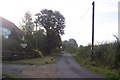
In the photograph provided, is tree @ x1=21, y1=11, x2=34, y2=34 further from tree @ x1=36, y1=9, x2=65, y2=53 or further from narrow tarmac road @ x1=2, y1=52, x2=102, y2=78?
narrow tarmac road @ x1=2, y1=52, x2=102, y2=78

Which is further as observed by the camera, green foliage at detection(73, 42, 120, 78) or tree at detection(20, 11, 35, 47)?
tree at detection(20, 11, 35, 47)

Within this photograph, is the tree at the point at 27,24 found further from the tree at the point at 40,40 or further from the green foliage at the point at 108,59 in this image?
the green foliage at the point at 108,59

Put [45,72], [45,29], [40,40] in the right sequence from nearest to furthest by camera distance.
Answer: [45,72] < [40,40] < [45,29]

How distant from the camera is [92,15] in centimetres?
4562

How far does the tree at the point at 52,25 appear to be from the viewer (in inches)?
4026

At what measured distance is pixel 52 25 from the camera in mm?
108188

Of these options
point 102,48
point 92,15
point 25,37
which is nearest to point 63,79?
point 102,48

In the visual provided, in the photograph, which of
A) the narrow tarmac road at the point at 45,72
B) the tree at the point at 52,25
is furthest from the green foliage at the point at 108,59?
the tree at the point at 52,25

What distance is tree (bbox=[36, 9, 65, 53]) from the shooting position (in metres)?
102

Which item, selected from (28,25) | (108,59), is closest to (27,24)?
(28,25)

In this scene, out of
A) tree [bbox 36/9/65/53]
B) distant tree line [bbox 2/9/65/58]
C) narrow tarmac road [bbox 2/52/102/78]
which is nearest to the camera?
narrow tarmac road [bbox 2/52/102/78]

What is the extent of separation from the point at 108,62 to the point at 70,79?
1368 centimetres

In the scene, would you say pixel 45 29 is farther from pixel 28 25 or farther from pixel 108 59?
pixel 108 59

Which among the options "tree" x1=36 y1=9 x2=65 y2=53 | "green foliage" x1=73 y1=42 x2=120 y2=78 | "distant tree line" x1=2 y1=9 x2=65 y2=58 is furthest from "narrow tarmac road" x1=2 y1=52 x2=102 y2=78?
"tree" x1=36 y1=9 x2=65 y2=53
